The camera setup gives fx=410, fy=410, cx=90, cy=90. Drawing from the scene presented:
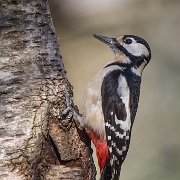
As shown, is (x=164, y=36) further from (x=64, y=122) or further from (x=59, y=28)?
(x=64, y=122)

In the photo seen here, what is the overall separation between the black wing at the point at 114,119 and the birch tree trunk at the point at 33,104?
1.27ft

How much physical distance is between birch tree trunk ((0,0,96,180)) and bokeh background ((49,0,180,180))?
3.28 meters

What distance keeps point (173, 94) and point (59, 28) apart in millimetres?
2474

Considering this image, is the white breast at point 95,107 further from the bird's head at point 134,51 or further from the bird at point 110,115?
the bird's head at point 134,51

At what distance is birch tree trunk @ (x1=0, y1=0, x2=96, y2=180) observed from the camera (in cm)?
317

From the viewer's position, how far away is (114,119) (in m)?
4.10

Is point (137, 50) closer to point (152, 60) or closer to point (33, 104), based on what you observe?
point (33, 104)

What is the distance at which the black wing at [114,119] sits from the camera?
403 cm

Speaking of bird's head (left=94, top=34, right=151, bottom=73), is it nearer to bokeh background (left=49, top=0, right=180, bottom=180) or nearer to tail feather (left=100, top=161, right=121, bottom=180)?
tail feather (left=100, top=161, right=121, bottom=180)

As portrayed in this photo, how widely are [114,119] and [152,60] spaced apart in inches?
143

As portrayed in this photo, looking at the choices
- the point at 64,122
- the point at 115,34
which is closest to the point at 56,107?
the point at 64,122

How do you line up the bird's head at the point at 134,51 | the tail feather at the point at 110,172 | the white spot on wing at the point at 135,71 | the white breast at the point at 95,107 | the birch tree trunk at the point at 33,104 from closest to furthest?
the birch tree trunk at the point at 33,104 < the tail feather at the point at 110,172 < the white breast at the point at 95,107 < the white spot on wing at the point at 135,71 < the bird's head at the point at 134,51

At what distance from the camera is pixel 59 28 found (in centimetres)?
712

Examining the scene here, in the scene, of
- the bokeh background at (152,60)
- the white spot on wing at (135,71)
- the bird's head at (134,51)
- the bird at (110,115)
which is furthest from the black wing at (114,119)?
the bokeh background at (152,60)
